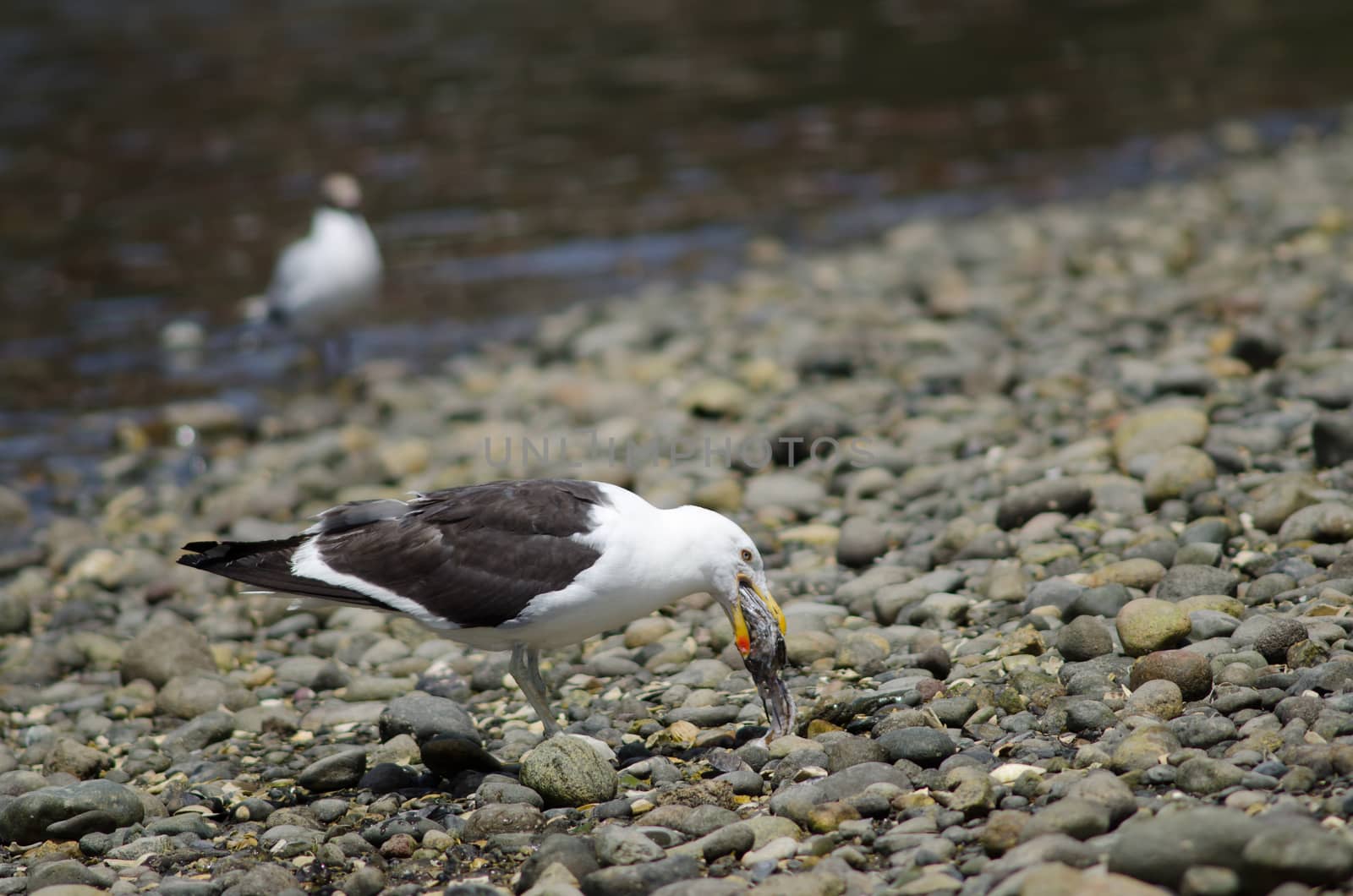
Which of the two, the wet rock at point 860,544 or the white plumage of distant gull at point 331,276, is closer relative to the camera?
the wet rock at point 860,544

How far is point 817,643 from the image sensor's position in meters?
5.22

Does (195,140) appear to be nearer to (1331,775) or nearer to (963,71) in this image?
(963,71)

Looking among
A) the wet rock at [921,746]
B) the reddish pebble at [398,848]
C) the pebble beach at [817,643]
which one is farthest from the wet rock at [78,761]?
the wet rock at [921,746]

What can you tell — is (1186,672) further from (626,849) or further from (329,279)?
(329,279)

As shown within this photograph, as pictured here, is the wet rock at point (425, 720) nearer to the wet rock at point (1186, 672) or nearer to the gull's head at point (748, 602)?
the gull's head at point (748, 602)

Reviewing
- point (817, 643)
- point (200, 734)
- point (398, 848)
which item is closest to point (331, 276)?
point (200, 734)

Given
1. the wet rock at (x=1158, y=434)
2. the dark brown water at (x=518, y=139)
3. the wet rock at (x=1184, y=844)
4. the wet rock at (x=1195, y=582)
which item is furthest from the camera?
the dark brown water at (x=518, y=139)

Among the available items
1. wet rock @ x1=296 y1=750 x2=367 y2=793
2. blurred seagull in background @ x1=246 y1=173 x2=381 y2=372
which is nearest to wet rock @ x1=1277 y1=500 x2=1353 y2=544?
wet rock @ x1=296 y1=750 x2=367 y2=793

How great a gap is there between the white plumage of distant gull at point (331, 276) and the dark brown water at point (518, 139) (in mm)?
551

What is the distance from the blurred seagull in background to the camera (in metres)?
11.4

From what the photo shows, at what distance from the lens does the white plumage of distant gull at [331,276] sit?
11359 millimetres

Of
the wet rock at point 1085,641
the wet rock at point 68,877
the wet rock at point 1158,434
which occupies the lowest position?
the wet rock at point 68,877

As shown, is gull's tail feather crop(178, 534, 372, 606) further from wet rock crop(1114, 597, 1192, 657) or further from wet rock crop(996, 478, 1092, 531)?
wet rock crop(996, 478, 1092, 531)

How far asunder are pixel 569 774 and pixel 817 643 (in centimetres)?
129
